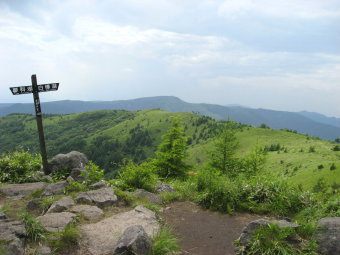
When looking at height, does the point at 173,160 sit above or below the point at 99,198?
below

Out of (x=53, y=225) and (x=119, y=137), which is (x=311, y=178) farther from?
(x=119, y=137)

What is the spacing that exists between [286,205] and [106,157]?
146 m

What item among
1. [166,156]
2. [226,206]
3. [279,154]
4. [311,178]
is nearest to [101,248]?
[226,206]

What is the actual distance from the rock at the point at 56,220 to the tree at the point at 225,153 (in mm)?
15462

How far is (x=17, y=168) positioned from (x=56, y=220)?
7.00 meters

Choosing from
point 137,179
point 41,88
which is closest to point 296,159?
point 137,179

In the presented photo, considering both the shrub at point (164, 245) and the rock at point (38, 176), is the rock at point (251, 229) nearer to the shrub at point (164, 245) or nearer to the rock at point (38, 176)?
the shrub at point (164, 245)

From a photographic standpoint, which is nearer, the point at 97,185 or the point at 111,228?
the point at 111,228

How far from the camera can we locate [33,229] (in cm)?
581

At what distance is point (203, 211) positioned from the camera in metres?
8.69

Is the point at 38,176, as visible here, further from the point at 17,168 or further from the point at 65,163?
the point at 65,163

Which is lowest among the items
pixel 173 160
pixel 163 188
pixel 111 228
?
pixel 173 160

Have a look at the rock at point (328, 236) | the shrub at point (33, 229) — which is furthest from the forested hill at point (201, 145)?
the shrub at point (33, 229)

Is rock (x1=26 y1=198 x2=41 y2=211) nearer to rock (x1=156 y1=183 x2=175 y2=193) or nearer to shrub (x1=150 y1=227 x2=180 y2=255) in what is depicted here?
shrub (x1=150 y1=227 x2=180 y2=255)
